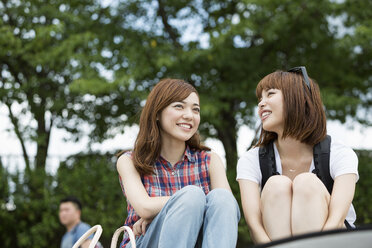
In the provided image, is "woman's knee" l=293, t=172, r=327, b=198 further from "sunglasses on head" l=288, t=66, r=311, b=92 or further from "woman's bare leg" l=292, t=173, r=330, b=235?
"sunglasses on head" l=288, t=66, r=311, b=92

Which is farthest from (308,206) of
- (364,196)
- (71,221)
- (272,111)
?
(364,196)

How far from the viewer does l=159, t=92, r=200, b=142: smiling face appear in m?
2.52

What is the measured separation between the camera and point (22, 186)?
718 cm

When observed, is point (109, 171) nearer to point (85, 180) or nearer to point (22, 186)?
point (85, 180)

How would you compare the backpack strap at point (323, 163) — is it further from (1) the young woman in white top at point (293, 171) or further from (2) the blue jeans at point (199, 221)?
(2) the blue jeans at point (199, 221)

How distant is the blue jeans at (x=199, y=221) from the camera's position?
1.92 meters

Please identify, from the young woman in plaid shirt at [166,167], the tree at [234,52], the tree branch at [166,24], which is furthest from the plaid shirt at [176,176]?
the tree branch at [166,24]

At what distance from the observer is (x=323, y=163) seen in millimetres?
2342

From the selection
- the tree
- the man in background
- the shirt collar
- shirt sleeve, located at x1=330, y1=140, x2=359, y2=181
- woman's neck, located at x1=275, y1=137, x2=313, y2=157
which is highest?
the tree

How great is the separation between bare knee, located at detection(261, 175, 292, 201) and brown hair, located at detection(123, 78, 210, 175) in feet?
2.09

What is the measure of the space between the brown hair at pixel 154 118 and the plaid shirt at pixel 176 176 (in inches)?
2.3

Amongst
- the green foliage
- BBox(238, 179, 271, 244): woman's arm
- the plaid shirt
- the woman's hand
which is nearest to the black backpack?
BBox(238, 179, 271, 244): woman's arm

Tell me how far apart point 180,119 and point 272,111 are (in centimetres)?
49

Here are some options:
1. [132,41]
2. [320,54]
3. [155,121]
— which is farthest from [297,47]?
[155,121]
